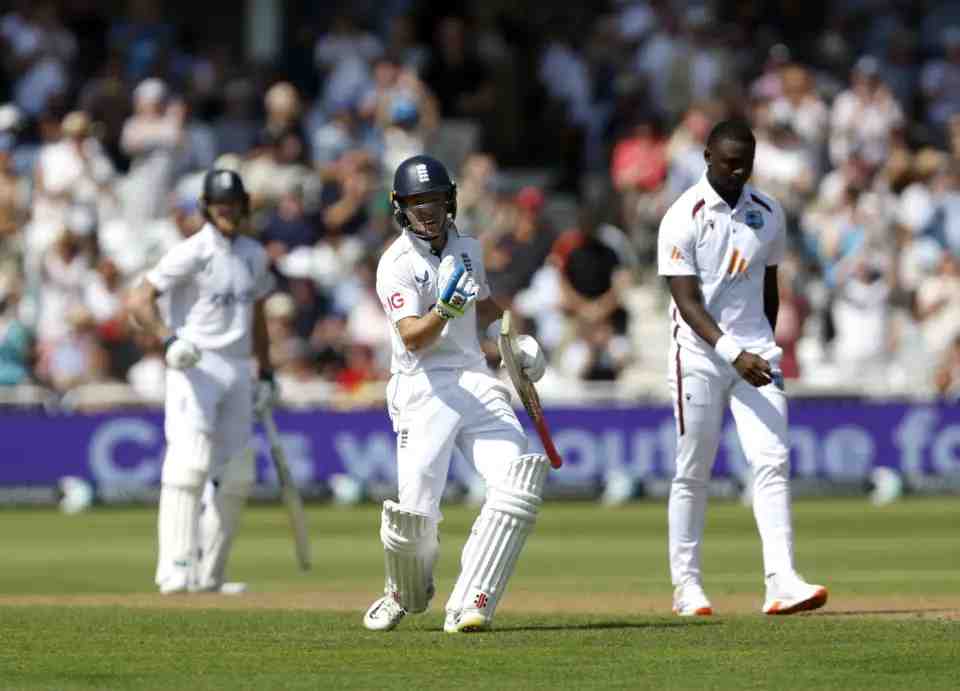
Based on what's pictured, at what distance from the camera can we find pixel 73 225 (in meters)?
21.2

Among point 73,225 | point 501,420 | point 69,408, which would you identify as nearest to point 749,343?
point 501,420

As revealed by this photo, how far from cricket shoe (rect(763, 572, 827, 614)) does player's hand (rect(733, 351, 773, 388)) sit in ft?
2.84

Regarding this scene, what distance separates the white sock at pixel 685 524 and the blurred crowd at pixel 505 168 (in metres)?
9.70

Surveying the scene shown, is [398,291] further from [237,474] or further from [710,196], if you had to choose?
[237,474]

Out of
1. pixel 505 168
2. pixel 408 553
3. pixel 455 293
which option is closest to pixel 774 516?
pixel 408 553

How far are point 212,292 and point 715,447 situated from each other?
3.13m

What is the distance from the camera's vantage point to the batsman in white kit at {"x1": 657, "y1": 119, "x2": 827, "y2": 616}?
9625 millimetres

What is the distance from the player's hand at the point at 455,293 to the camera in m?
8.43

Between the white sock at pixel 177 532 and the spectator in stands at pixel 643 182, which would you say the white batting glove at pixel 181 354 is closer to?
the white sock at pixel 177 532

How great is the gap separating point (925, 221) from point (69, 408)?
8239 millimetres

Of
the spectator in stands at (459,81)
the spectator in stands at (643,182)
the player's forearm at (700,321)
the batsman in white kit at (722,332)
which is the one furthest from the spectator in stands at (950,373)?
the player's forearm at (700,321)

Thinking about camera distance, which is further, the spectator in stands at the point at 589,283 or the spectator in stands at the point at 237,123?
the spectator in stands at the point at 237,123

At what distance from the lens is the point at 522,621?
30.9ft

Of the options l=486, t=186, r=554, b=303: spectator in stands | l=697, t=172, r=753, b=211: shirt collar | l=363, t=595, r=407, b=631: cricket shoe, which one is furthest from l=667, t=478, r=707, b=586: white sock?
l=486, t=186, r=554, b=303: spectator in stands
